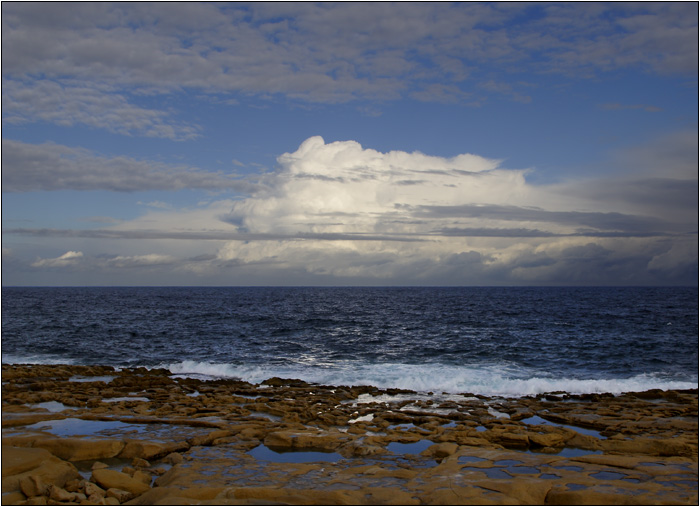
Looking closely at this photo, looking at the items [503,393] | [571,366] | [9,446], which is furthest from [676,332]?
[9,446]

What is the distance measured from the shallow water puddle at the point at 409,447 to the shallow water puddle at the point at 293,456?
5.32 feet

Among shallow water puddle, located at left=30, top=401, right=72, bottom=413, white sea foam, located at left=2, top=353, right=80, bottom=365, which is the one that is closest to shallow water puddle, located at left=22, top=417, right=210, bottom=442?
shallow water puddle, located at left=30, top=401, right=72, bottom=413

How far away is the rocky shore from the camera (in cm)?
916

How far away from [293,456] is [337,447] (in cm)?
122

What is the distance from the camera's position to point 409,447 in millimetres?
13039

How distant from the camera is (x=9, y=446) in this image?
11.8 m

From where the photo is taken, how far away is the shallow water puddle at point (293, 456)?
1195 centimetres

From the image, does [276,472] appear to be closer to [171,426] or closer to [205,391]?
[171,426]

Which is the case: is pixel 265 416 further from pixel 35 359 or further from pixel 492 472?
pixel 35 359

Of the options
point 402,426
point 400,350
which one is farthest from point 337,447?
point 400,350

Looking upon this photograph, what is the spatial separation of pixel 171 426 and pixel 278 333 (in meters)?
28.8

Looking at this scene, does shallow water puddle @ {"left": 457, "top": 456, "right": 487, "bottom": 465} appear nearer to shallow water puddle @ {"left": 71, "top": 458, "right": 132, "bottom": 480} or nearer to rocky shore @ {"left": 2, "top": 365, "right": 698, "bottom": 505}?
rocky shore @ {"left": 2, "top": 365, "right": 698, "bottom": 505}

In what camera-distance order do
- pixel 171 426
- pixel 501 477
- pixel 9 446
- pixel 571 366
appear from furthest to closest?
pixel 571 366 < pixel 171 426 < pixel 9 446 < pixel 501 477

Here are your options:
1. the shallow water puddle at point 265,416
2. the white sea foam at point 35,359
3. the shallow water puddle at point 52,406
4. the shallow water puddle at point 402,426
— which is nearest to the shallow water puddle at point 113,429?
the shallow water puddle at point 52,406
